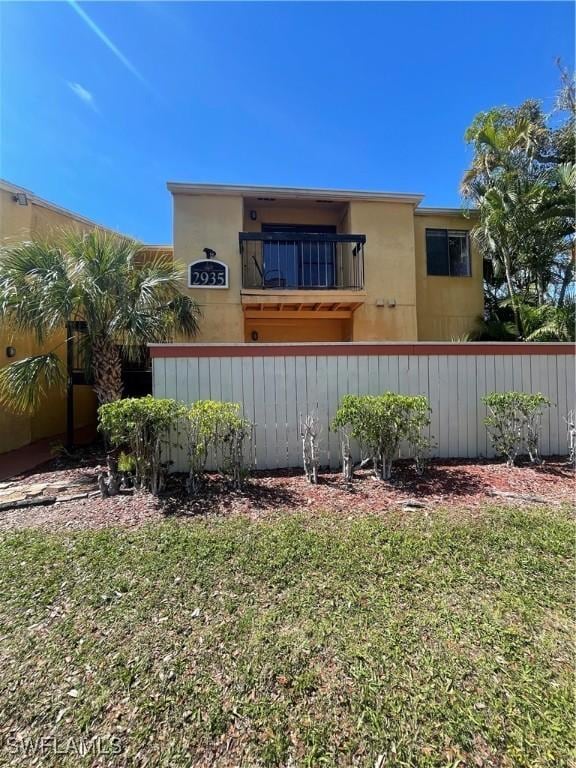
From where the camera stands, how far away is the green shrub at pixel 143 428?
486cm

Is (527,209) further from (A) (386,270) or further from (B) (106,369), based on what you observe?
(B) (106,369)

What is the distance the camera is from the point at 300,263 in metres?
10.5

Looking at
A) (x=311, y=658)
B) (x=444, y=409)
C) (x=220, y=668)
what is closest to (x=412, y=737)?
(x=311, y=658)

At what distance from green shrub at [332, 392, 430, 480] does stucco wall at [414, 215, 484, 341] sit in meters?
6.93

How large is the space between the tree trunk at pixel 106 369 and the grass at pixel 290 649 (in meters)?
3.72

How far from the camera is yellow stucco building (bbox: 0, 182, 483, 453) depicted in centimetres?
959

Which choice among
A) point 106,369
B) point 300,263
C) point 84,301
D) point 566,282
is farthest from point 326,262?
point 566,282

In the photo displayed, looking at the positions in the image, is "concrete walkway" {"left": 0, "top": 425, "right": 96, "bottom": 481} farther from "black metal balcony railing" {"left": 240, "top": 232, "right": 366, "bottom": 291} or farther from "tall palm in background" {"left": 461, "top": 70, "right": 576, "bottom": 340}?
"tall palm in background" {"left": 461, "top": 70, "right": 576, "bottom": 340}

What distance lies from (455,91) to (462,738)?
46.9 ft

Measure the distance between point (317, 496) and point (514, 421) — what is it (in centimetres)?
386

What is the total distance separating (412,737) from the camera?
176 centimetres

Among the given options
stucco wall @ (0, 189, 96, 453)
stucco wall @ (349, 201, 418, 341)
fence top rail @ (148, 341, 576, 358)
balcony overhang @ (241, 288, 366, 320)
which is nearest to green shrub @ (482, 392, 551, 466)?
fence top rail @ (148, 341, 576, 358)

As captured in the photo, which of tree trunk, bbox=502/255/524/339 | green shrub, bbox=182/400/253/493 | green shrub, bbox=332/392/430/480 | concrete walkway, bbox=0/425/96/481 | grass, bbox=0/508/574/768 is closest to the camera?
grass, bbox=0/508/574/768

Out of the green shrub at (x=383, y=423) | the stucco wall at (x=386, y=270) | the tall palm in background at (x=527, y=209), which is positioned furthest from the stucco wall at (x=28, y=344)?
the tall palm in background at (x=527, y=209)
